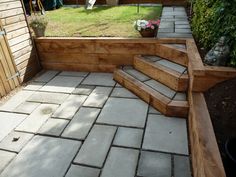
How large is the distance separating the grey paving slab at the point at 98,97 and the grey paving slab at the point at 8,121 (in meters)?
0.93

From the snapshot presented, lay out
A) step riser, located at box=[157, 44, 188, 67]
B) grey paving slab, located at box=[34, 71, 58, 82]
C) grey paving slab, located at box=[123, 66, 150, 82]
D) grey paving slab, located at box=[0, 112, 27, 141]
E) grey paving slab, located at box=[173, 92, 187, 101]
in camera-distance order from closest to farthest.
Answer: grey paving slab, located at box=[0, 112, 27, 141], grey paving slab, located at box=[173, 92, 187, 101], step riser, located at box=[157, 44, 188, 67], grey paving slab, located at box=[123, 66, 150, 82], grey paving slab, located at box=[34, 71, 58, 82]

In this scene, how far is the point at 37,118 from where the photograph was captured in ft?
9.80

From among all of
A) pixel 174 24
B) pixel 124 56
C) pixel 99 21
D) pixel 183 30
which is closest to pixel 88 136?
pixel 124 56

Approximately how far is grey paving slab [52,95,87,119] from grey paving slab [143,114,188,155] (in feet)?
3.54

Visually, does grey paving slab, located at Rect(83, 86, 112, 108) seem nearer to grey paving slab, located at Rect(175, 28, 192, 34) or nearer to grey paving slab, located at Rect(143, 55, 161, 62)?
grey paving slab, located at Rect(143, 55, 161, 62)

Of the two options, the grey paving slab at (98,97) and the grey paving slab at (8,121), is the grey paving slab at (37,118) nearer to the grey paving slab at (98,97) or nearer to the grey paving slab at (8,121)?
the grey paving slab at (8,121)

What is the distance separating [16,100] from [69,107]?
37.3 inches

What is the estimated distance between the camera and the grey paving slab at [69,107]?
303 cm

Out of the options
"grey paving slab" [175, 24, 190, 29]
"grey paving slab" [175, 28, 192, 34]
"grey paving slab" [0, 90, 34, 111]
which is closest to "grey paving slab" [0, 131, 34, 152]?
"grey paving slab" [0, 90, 34, 111]

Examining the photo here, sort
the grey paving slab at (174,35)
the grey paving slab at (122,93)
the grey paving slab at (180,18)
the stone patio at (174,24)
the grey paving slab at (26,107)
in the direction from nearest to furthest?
the grey paving slab at (26,107) → the grey paving slab at (122,93) → the grey paving slab at (174,35) → the stone patio at (174,24) → the grey paving slab at (180,18)

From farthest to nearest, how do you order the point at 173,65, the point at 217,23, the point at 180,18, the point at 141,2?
the point at 141,2 → the point at 180,18 → the point at 173,65 → the point at 217,23

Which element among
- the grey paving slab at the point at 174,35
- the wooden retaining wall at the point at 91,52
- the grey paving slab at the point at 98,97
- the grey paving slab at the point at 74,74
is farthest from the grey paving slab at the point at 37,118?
the grey paving slab at the point at 174,35

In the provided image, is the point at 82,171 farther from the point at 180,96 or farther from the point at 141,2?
the point at 141,2

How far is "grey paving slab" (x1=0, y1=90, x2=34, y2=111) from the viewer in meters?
3.28
